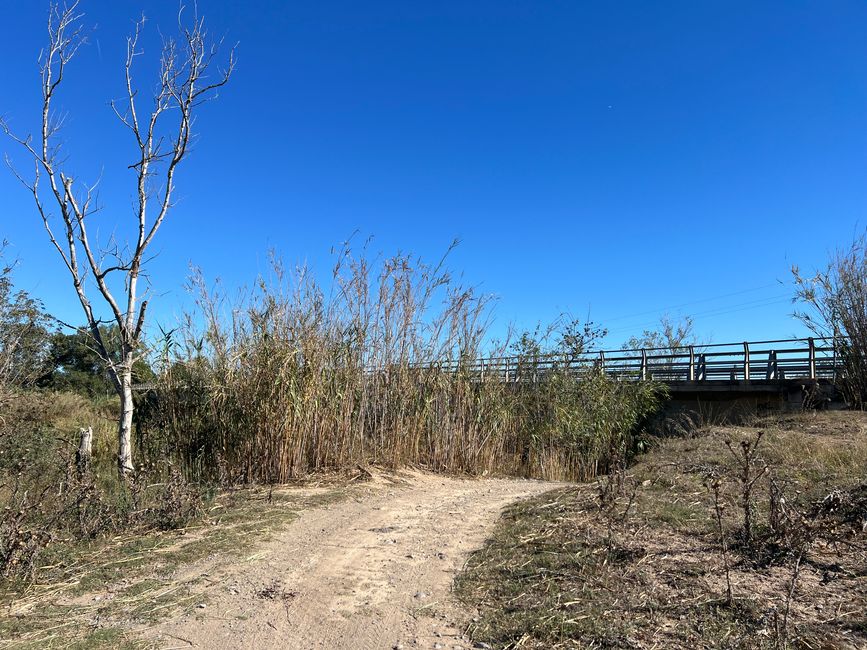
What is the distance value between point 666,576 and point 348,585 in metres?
1.90

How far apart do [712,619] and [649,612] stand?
0.28 meters

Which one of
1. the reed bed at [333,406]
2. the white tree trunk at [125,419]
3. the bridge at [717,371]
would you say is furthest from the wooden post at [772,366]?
the white tree trunk at [125,419]

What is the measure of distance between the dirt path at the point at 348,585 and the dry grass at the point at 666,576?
258mm

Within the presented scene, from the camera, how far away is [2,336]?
987 centimetres

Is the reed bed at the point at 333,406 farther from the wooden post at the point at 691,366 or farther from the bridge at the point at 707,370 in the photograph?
the wooden post at the point at 691,366

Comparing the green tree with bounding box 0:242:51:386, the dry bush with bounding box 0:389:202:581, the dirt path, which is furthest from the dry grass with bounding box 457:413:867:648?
the green tree with bounding box 0:242:51:386

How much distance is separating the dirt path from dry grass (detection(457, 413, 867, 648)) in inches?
10.2

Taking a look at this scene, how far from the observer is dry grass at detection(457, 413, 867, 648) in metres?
2.66

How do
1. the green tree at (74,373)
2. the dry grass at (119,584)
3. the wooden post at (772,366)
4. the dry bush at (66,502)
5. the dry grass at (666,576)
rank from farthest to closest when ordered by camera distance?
the wooden post at (772,366) < the green tree at (74,373) < the dry bush at (66,502) < the dry grass at (119,584) < the dry grass at (666,576)

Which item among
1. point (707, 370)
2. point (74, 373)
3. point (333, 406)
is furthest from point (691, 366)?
point (74, 373)

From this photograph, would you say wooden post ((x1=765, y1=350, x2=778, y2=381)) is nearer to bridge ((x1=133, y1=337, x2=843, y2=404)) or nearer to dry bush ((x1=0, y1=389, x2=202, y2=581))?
bridge ((x1=133, y1=337, x2=843, y2=404))

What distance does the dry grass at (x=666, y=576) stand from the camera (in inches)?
105

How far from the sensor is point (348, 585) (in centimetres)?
361

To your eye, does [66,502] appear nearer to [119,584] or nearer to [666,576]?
[119,584]
